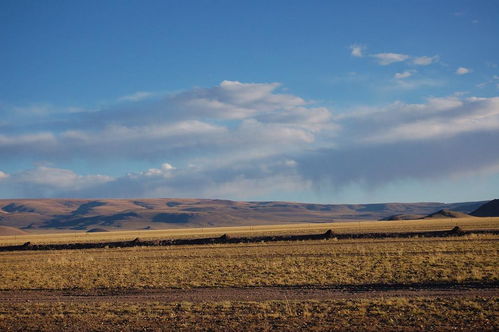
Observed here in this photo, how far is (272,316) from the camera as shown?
13.6 m

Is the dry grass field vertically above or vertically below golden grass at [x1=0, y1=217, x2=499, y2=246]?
below

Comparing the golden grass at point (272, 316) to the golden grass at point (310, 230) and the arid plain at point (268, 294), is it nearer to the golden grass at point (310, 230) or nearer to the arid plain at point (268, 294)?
the arid plain at point (268, 294)

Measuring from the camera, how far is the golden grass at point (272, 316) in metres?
12.3

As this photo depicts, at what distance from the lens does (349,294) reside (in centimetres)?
1670

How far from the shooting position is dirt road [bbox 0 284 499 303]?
16.3 meters

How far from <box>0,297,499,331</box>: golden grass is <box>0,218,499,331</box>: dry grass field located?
0.03 meters

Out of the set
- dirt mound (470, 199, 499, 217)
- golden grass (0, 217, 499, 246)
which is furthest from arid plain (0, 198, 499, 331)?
dirt mound (470, 199, 499, 217)

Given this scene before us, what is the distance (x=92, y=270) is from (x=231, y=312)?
15.8 metres

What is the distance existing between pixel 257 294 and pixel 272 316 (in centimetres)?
390

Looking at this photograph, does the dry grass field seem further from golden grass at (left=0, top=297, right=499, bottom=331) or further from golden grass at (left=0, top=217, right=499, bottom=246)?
golden grass at (left=0, top=217, right=499, bottom=246)

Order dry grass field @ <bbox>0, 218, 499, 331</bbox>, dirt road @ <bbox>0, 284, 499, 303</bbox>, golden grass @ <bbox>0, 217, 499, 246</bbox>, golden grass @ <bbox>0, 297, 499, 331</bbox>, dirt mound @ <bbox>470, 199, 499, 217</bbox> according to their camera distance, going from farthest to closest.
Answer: dirt mound @ <bbox>470, 199, 499, 217</bbox> → golden grass @ <bbox>0, 217, 499, 246</bbox> → dirt road @ <bbox>0, 284, 499, 303</bbox> → dry grass field @ <bbox>0, 218, 499, 331</bbox> → golden grass @ <bbox>0, 297, 499, 331</bbox>

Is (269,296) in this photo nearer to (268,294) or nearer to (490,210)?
(268,294)

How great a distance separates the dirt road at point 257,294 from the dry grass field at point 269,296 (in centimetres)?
4

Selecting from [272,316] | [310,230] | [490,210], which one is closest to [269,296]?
[272,316]
